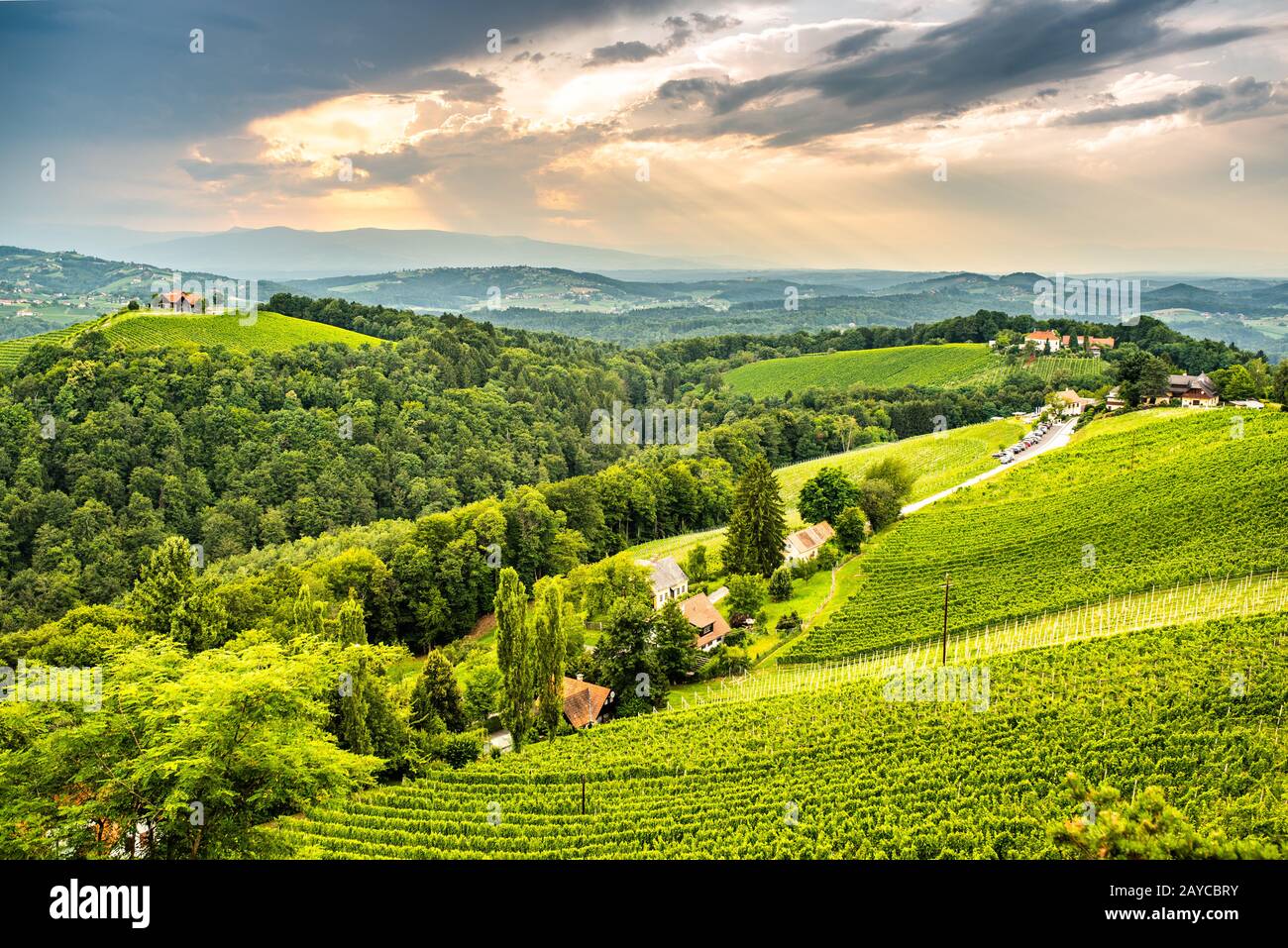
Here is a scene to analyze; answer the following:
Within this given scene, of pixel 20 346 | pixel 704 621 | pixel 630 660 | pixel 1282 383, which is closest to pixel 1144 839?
pixel 630 660

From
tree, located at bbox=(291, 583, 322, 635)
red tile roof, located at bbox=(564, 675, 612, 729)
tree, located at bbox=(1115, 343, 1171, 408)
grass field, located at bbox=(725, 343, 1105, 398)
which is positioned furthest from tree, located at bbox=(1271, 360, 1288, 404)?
tree, located at bbox=(291, 583, 322, 635)

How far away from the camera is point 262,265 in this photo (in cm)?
15162

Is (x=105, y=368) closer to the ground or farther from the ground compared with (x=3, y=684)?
farther from the ground

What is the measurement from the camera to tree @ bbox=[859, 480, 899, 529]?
110 feet

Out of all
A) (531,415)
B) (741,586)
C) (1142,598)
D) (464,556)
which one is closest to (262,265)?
(531,415)

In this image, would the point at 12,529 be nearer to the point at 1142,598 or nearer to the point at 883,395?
the point at 1142,598

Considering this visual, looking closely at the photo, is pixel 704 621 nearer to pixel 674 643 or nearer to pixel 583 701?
pixel 674 643

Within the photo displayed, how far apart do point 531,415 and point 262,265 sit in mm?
119740

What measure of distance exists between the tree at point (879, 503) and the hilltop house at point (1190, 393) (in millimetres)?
19629

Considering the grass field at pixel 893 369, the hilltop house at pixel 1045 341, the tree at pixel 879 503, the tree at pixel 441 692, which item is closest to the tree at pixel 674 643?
the tree at pixel 441 692

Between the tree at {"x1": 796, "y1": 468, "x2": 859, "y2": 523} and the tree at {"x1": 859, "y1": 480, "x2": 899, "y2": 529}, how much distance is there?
1.41ft

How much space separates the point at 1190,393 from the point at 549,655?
133 ft

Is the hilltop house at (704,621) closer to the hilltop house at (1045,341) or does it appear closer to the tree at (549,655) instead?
the tree at (549,655)

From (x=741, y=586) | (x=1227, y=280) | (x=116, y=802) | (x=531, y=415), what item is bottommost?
(x=741, y=586)
